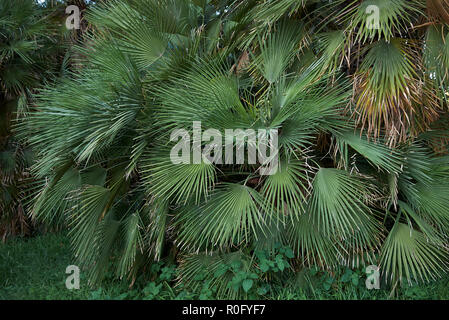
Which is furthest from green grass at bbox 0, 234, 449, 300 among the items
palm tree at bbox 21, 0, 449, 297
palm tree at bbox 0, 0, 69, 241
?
palm tree at bbox 0, 0, 69, 241

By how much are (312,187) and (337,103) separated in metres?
0.68

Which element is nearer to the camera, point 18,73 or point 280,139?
point 280,139

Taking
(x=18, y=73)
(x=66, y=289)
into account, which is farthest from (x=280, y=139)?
(x=18, y=73)

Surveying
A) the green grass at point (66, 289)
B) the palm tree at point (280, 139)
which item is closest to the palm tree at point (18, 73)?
the green grass at point (66, 289)

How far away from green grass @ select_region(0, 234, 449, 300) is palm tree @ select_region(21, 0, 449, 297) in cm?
19

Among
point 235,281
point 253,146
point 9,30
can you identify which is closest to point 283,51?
point 253,146

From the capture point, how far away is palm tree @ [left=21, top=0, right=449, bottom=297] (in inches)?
120

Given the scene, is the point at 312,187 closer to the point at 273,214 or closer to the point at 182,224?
the point at 273,214

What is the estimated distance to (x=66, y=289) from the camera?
→ 12.6 feet

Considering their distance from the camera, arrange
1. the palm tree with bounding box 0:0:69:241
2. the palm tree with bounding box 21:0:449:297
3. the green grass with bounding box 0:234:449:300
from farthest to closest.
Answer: the palm tree with bounding box 0:0:69:241 → the green grass with bounding box 0:234:449:300 → the palm tree with bounding box 21:0:449:297

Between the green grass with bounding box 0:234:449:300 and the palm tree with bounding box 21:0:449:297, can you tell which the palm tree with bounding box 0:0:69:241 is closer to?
the green grass with bounding box 0:234:449:300

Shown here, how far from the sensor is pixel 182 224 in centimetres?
343

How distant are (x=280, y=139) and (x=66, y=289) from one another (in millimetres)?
2551

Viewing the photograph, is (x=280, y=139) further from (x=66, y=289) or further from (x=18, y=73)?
(x=18, y=73)
